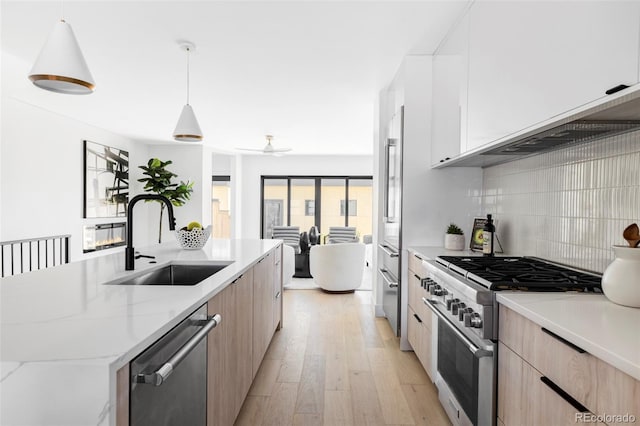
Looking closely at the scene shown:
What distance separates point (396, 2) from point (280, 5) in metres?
0.75

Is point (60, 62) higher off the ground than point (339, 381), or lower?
higher

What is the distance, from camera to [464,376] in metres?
1.72

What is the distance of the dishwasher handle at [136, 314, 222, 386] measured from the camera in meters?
0.91

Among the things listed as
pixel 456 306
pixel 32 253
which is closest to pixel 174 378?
pixel 456 306

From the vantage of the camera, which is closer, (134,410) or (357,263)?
(134,410)

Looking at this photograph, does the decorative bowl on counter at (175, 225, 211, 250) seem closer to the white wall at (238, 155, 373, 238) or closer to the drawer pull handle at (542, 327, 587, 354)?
the drawer pull handle at (542, 327, 587, 354)

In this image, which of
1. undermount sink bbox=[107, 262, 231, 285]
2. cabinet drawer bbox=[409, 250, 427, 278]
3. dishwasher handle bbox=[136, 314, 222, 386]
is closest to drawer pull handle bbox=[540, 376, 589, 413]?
dishwasher handle bbox=[136, 314, 222, 386]

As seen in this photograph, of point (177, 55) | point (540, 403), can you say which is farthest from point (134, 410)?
point (177, 55)

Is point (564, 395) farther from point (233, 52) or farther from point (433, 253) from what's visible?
point (233, 52)

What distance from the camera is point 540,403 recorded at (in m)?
1.16

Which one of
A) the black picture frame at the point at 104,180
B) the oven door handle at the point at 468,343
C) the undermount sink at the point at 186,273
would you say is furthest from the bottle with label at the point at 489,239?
the black picture frame at the point at 104,180

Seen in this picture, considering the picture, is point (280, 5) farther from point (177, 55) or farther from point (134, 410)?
point (134, 410)

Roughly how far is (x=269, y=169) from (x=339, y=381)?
7.34m

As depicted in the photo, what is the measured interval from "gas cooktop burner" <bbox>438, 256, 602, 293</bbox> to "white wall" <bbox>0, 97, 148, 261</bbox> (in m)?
5.08
